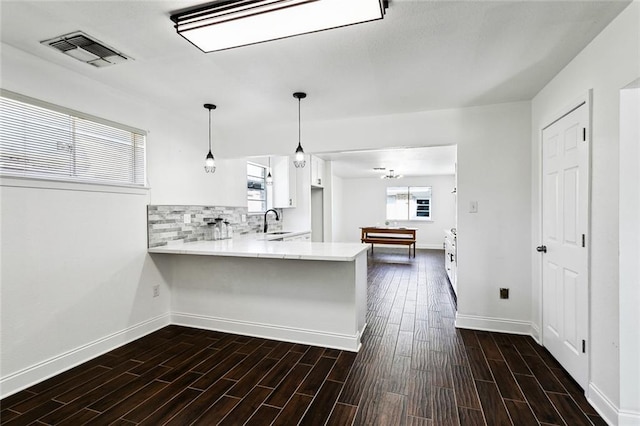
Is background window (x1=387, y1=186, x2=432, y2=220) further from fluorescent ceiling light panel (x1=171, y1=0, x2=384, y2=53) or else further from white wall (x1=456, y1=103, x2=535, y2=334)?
fluorescent ceiling light panel (x1=171, y1=0, x2=384, y2=53)

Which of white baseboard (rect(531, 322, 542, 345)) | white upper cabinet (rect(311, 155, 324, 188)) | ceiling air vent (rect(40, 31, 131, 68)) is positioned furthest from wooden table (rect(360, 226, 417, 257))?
ceiling air vent (rect(40, 31, 131, 68))

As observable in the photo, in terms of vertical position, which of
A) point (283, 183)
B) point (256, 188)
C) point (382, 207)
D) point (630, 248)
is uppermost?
point (283, 183)

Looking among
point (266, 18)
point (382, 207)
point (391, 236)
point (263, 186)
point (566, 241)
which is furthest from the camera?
point (382, 207)

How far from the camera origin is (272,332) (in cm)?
298

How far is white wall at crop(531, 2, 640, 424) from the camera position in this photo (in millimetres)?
1667

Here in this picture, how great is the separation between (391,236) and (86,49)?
7.17 m

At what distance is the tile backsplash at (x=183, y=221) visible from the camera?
3.15 meters

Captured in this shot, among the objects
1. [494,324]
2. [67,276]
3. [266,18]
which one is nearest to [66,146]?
[67,276]

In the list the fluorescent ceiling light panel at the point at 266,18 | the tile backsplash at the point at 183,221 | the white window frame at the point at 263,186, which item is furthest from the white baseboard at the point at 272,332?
the fluorescent ceiling light panel at the point at 266,18

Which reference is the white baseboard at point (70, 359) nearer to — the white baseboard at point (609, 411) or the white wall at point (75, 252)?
the white wall at point (75, 252)

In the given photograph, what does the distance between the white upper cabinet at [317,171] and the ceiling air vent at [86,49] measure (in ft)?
13.4

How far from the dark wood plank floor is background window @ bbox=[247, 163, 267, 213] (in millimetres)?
2409

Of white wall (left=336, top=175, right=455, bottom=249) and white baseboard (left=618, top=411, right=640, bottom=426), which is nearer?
white baseboard (left=618, top=411, right=640, bottom=426)

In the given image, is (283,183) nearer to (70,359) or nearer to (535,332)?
(70,359)
